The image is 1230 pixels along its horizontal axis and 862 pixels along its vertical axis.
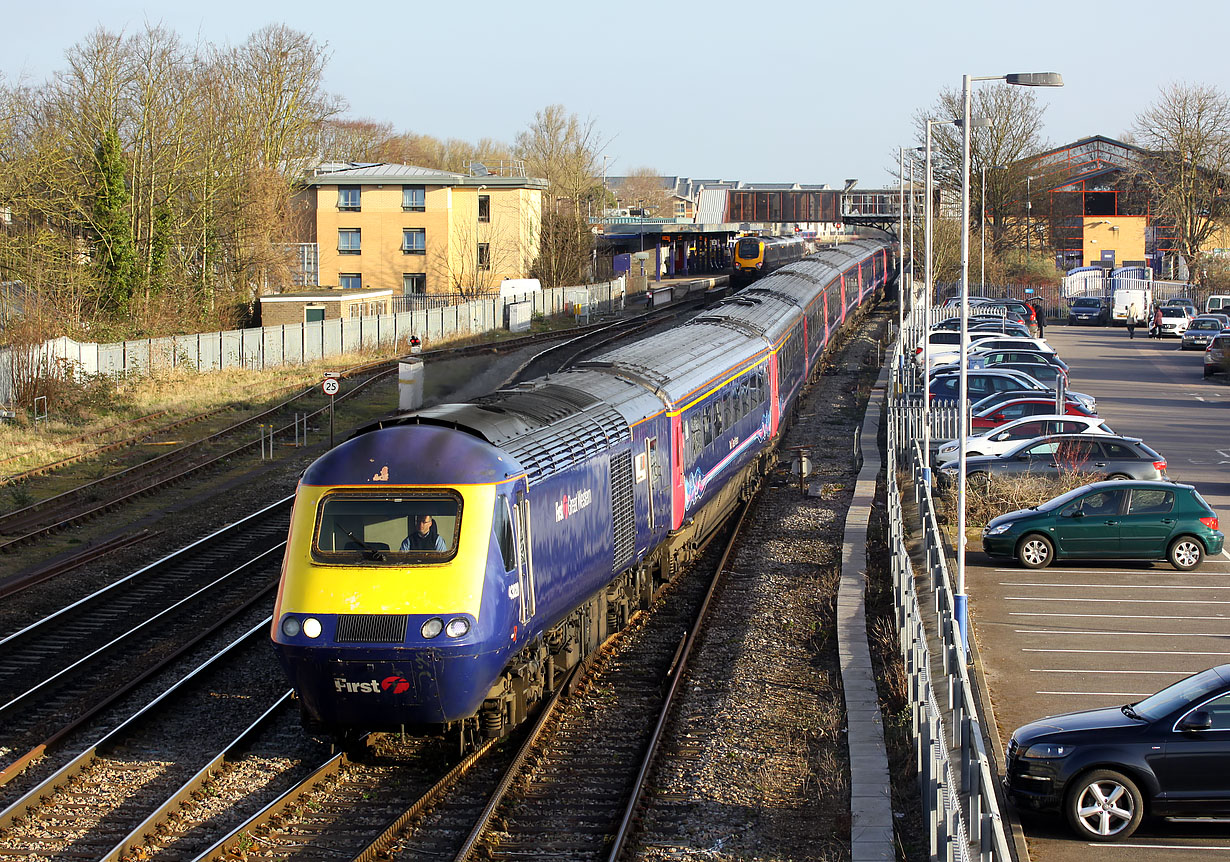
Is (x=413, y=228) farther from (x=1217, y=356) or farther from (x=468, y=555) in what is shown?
(x=468, y=555)

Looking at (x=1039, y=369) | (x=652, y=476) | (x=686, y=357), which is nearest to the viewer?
(x=652, y=476)

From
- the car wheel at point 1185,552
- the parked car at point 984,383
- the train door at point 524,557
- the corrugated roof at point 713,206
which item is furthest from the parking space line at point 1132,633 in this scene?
the corrugated roof at point 713,206

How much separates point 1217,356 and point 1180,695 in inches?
1408

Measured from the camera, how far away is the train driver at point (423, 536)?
10.6 metres

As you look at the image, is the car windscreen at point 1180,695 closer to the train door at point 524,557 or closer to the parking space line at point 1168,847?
the parking space line at point 1168,847

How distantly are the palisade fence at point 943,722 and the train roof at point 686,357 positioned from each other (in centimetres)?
332

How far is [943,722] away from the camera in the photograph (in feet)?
38.9

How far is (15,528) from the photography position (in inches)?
862

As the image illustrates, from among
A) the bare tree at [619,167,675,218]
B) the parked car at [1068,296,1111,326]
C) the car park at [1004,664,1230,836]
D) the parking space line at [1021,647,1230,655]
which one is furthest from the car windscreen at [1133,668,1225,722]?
the bare tree at [619,167,675,218]

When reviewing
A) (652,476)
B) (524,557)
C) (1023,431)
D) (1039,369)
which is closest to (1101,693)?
(652,476)

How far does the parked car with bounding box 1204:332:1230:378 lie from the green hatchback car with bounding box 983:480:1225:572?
1021 inches

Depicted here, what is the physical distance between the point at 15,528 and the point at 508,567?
47.6ft

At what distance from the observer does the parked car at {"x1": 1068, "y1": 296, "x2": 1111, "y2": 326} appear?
6378 centimetres

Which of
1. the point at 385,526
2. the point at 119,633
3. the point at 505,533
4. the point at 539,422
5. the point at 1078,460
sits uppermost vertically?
the point at 539,422
